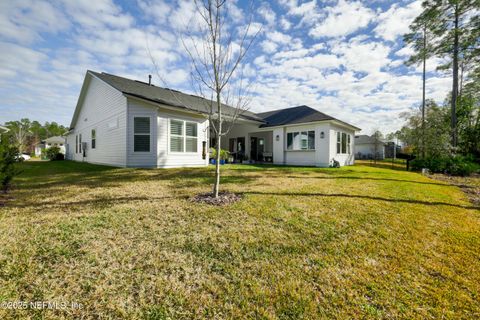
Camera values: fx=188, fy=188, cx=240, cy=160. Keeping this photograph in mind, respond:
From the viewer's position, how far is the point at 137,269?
83.0 inches

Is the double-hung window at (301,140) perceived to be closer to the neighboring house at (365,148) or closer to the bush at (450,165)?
the bush at (450,165)

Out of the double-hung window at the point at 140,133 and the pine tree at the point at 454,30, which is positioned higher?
the pine tree at the point at 454,30

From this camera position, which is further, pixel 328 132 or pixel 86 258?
pixel 328 132

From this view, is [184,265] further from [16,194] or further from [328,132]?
[328,132]

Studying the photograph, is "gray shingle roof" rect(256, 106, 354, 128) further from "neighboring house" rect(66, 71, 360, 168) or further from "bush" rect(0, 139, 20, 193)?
"bush" rect(0, 139, 20, 193)

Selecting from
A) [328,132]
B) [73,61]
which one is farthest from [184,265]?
[73,61]

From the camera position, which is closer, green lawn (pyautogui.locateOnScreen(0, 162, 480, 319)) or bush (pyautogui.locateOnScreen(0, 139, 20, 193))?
green lawn (pyautogui.locateOnScreen(0, 162, 480, 319))

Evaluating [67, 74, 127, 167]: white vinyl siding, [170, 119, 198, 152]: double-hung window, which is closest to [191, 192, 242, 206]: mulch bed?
[170, 119, 198, 152]: double-hung window

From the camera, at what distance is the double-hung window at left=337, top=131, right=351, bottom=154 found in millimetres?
14297

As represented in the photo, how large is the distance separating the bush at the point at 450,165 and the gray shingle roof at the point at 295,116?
22.0 ft

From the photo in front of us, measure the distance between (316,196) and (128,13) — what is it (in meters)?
8.92

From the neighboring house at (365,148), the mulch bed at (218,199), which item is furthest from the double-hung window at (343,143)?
the neighboring house at (365,148)

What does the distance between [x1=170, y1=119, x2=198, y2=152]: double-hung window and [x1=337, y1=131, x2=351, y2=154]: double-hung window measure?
10.6 meters

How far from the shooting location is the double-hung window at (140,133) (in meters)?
10.0
